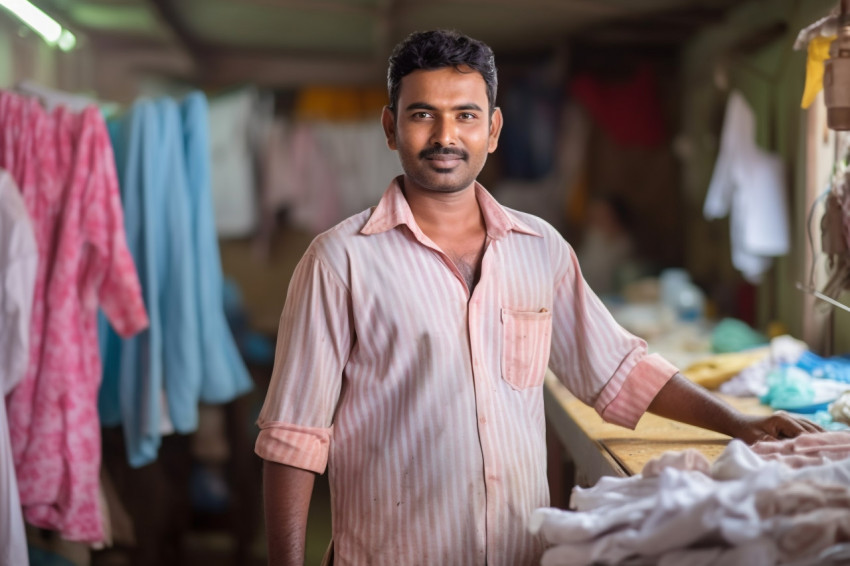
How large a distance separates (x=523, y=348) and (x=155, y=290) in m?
1.86

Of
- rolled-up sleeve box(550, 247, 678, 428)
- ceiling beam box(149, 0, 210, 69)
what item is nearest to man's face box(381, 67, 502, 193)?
rolled-up sleeve box(550, 247, 678, 428)

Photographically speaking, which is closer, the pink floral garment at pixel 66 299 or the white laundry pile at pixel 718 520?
the white laundry pile at pixel 718 520

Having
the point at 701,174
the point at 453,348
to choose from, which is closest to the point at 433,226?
the point at 453,348

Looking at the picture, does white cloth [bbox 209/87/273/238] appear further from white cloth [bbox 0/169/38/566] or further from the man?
the man

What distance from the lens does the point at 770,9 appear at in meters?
4.30

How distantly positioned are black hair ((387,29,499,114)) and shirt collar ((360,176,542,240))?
0.22m

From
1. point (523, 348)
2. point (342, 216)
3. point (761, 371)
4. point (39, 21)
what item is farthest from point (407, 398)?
point (342, 216)

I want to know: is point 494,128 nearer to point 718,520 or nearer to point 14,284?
point 718,520

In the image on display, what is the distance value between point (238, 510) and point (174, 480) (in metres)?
0.43

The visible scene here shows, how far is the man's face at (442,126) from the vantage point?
1.75 m

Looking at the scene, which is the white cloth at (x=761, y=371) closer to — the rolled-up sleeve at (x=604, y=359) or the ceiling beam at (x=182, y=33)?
the rolled-up sleeve at (x=604, y=359)

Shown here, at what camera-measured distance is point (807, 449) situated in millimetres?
1636

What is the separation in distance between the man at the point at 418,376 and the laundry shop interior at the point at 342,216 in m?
0.10

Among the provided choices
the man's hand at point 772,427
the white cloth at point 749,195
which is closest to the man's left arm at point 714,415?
the man's hand at point 772,427
